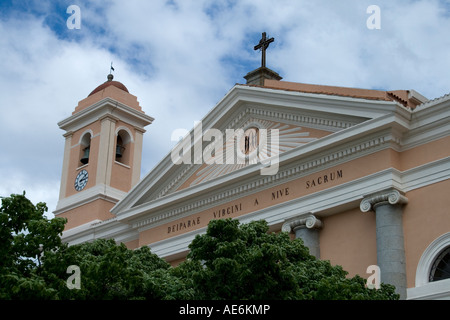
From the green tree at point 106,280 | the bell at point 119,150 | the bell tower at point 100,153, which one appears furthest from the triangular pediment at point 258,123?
the green tree at point 106,280

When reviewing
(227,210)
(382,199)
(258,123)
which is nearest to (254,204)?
(227,210)

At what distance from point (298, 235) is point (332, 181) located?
1480 mm

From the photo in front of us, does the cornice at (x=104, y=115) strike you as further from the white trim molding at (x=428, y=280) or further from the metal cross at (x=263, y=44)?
the white trim molding at (x=428, y=280)

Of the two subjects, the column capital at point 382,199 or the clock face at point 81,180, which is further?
the clock face at point 81,180

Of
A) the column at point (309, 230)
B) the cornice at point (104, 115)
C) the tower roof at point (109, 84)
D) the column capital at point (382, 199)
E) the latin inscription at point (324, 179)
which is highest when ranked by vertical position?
the tower roof at point (109, 84)

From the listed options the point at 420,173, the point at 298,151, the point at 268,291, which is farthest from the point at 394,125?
the point at 268,291

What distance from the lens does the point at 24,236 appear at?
13570 millimetres

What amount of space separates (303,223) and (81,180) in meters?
11.0

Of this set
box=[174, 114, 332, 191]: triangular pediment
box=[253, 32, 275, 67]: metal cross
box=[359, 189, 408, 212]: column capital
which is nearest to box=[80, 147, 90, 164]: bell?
box=[174, 114, 332, 191]: triangular pediment

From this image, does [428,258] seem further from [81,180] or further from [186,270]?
[81,180]

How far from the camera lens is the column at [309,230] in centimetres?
1828

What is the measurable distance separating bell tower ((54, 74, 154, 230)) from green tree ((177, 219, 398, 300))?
1304 cm

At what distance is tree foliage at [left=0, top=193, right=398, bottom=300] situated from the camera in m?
12.2

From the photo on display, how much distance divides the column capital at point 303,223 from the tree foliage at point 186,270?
3521 millimetres
